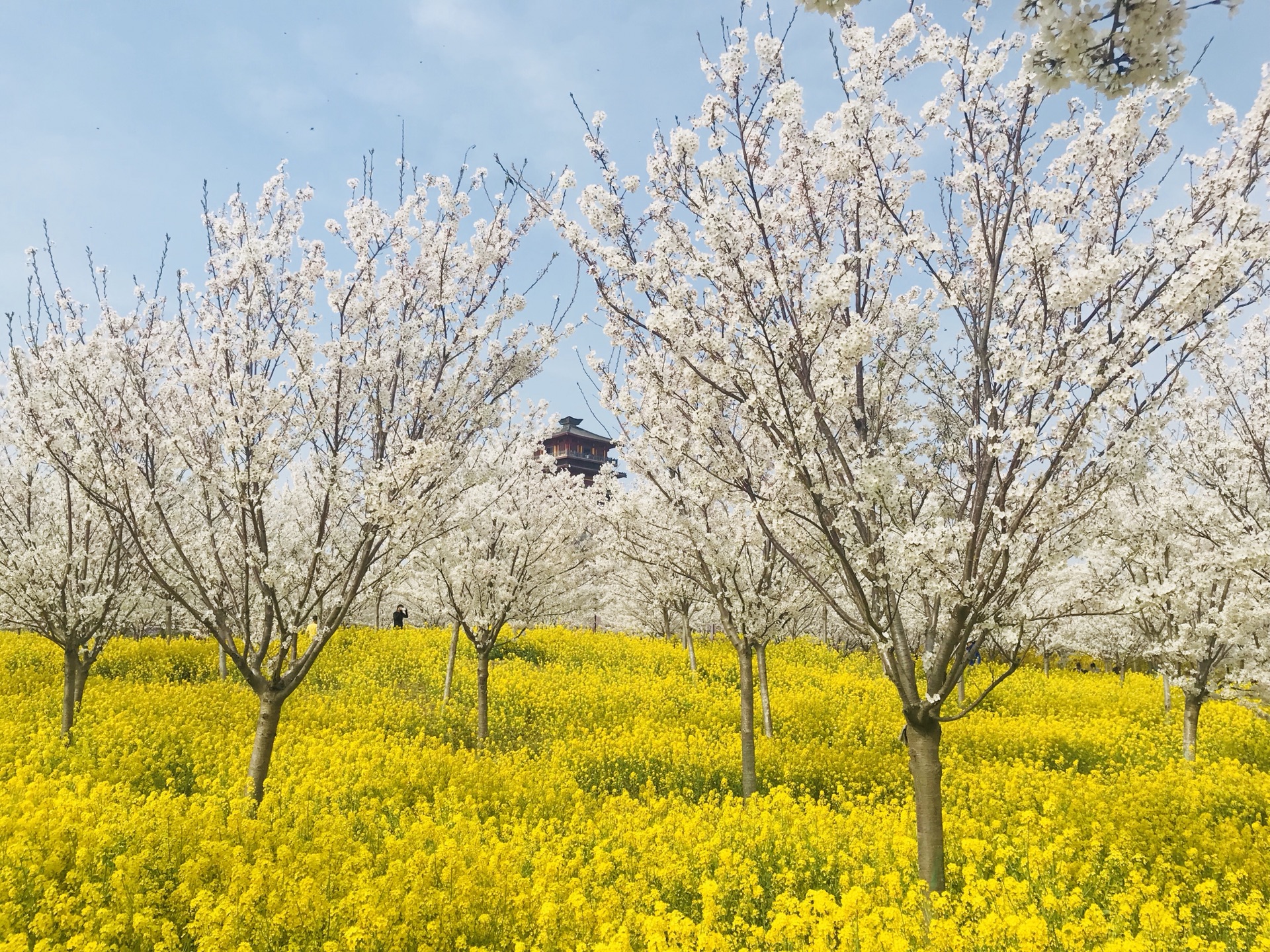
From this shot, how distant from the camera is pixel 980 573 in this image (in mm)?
5262

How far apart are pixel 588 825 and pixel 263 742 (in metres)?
3.67

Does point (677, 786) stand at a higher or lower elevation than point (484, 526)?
lower

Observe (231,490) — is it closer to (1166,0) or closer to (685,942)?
(685,942)

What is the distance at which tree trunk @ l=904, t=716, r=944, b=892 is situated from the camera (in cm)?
576

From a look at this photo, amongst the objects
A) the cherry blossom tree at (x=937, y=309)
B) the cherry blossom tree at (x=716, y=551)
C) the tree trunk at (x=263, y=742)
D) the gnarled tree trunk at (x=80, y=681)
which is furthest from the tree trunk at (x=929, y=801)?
the gnarled tree trunk at (x=80, y=681)

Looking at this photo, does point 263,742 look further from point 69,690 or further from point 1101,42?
point 1101,42

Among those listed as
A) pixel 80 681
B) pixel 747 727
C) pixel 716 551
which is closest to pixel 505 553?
pixel 716 551

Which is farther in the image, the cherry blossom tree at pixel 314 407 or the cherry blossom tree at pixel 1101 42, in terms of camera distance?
the cherry blossom tree at pixel 314 407

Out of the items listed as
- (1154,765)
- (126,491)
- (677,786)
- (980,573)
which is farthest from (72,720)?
(1154,765)

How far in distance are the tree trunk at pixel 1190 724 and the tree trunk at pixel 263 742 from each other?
49.5 feet

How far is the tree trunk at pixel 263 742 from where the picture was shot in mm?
6922

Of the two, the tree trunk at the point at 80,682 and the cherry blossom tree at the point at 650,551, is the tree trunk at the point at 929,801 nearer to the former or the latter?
the cherry blossom tree at the point at 650,551

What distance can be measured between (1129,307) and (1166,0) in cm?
342

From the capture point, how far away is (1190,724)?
13016 millimetres
